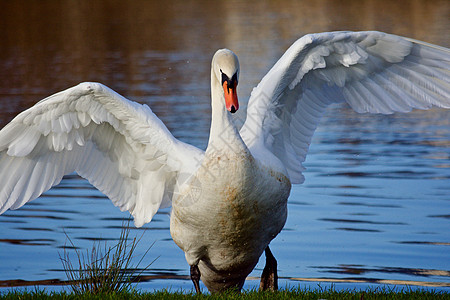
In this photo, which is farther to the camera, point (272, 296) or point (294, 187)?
point (294, 187)

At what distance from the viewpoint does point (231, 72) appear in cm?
709

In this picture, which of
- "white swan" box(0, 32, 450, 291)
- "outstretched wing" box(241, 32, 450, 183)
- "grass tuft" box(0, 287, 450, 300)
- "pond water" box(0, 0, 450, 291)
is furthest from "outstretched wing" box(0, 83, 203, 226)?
"pond water" box(0, 0, 450, 291)

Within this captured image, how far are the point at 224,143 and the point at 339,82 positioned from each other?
1.90 m

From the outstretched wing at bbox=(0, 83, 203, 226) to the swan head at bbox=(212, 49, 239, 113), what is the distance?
3.24ft

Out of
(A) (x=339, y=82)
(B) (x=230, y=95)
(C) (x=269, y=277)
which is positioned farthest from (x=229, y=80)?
(C) (x=269, y=277)

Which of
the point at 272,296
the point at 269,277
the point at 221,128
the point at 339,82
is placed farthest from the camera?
the point at 339,82

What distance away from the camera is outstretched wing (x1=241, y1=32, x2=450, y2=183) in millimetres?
8008

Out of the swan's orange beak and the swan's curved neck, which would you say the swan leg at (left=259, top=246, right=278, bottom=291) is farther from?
the swan's orange beak

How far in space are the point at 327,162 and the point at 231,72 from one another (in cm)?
804

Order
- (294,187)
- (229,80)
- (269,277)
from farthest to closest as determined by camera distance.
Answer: (294,187), (269,277), (229,80)

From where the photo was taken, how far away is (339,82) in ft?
28.0

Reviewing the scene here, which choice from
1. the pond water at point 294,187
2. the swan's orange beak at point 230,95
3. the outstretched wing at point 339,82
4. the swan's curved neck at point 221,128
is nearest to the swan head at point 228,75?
the swan's orange beak at point 230,95

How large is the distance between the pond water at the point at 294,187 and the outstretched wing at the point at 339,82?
2.01 m

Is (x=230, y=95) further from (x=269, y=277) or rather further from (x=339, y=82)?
(x=269, y=277)
